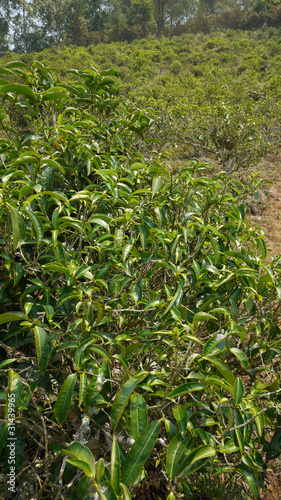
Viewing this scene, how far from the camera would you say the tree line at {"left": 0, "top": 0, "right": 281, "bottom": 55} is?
31.2 metres

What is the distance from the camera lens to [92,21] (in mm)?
34031

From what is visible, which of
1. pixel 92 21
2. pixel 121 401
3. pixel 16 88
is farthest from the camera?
pixel 92 21

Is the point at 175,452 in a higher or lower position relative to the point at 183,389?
lower

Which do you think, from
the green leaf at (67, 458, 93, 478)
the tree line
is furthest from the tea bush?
the tree line

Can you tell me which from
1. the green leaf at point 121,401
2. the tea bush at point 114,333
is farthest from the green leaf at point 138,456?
the green leaf at point 121,401

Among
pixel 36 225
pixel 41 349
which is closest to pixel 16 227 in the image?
pixel 36 225

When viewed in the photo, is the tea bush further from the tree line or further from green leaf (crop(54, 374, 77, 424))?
the tree line

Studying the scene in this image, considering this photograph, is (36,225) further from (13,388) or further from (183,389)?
(183,389)

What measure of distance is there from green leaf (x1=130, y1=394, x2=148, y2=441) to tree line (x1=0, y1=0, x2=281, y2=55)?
36404 mm

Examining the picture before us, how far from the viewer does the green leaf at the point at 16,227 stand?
939mm

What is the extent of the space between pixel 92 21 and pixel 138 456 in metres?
42.8

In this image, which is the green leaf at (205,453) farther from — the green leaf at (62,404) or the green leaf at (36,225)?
the green leaf at (36,225)

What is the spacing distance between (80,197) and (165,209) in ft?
1.72

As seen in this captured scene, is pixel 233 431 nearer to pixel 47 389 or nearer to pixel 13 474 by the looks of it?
pixel 47 389
